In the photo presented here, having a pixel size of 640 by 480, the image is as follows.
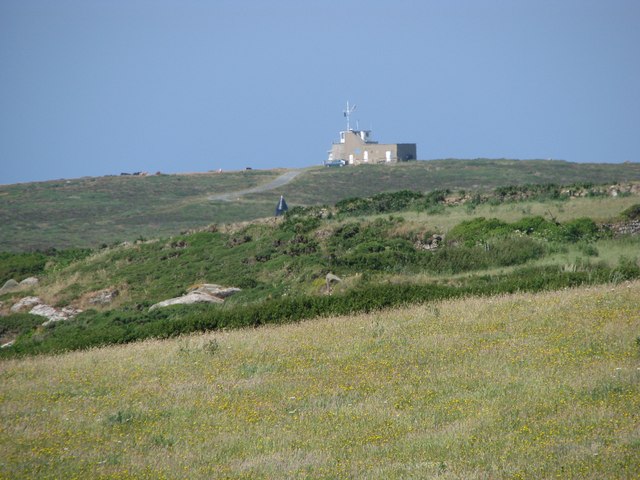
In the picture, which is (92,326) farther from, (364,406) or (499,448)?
(499,448)

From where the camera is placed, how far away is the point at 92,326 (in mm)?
30422

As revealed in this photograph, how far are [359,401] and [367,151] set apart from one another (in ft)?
331

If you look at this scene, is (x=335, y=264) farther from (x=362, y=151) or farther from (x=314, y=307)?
(x=362, y=151)

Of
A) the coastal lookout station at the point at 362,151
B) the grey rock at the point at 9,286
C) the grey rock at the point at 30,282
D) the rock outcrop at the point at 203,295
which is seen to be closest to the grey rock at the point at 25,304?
the grey rock at the point at 30,282

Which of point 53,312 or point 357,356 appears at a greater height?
point 357,356

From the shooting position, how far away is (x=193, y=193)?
91.8 metres

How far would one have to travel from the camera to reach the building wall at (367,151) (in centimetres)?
11212

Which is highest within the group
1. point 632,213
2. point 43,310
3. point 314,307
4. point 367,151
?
point 367,151

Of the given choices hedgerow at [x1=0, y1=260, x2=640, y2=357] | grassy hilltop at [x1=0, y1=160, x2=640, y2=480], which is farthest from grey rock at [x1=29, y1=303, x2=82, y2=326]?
hedgerow at [x1=0, y1=260, x2=640, y2=357]

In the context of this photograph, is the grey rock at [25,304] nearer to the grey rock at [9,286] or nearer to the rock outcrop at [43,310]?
the rock outcrop at [43,310]

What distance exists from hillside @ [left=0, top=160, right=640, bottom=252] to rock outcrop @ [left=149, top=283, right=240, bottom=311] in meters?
31.7

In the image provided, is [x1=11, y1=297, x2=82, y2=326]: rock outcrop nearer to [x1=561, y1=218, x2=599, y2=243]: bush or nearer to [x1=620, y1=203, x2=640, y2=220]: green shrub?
[x1=561, y1=218, x2=599, y2=243]: bush

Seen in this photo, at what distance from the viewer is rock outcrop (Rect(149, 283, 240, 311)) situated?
3117cm

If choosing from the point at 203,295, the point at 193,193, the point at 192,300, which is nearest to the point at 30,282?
the point at 203,295
